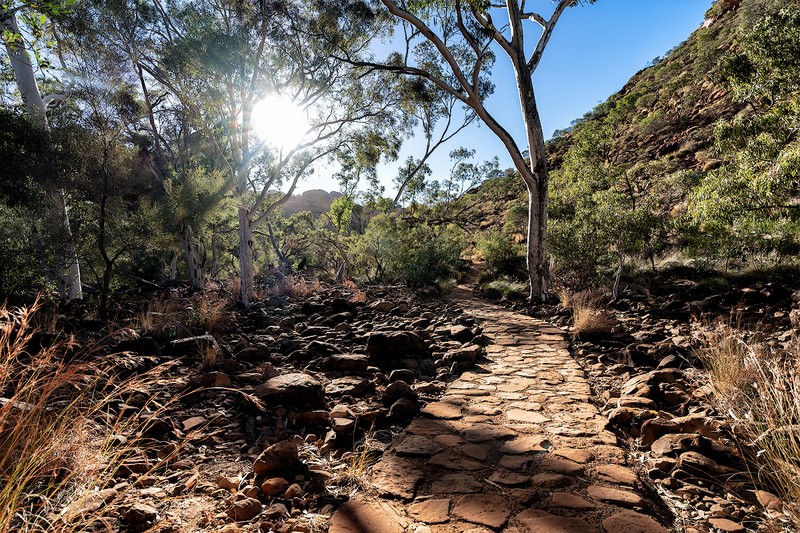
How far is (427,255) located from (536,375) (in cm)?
1092

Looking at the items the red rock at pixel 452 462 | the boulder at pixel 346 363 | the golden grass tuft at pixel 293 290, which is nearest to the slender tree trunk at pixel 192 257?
the golden grass tuft at pixel 293 290

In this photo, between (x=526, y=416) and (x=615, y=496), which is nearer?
(x=615, y=496)

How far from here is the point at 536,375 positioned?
4531mm

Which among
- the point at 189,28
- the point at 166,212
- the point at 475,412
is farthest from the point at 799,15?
the point at 166,212

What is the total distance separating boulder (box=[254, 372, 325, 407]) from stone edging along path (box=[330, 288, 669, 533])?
37.3 inches

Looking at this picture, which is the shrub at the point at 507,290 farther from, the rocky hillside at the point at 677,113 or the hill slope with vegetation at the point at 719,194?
the rocky hillside at the point at 677,113

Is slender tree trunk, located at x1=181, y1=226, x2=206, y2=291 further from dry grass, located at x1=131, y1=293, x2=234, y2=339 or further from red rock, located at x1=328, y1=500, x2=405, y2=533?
red rock, located at x1=328, y1=500, x2=405, y2=533

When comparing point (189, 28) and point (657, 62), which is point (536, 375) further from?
point (657, 62)

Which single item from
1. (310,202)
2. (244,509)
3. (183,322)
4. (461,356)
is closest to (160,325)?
(183,322)

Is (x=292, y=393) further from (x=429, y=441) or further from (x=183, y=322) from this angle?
(x=183, y=322)

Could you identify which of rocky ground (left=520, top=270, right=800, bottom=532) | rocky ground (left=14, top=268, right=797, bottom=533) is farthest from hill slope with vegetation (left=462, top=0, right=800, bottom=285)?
rocky ground (left=14, top=268, right=797, bottom=533)

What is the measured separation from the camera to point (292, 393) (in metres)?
3.57

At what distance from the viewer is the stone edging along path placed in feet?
6.70

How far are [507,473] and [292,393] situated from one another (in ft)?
6.57
